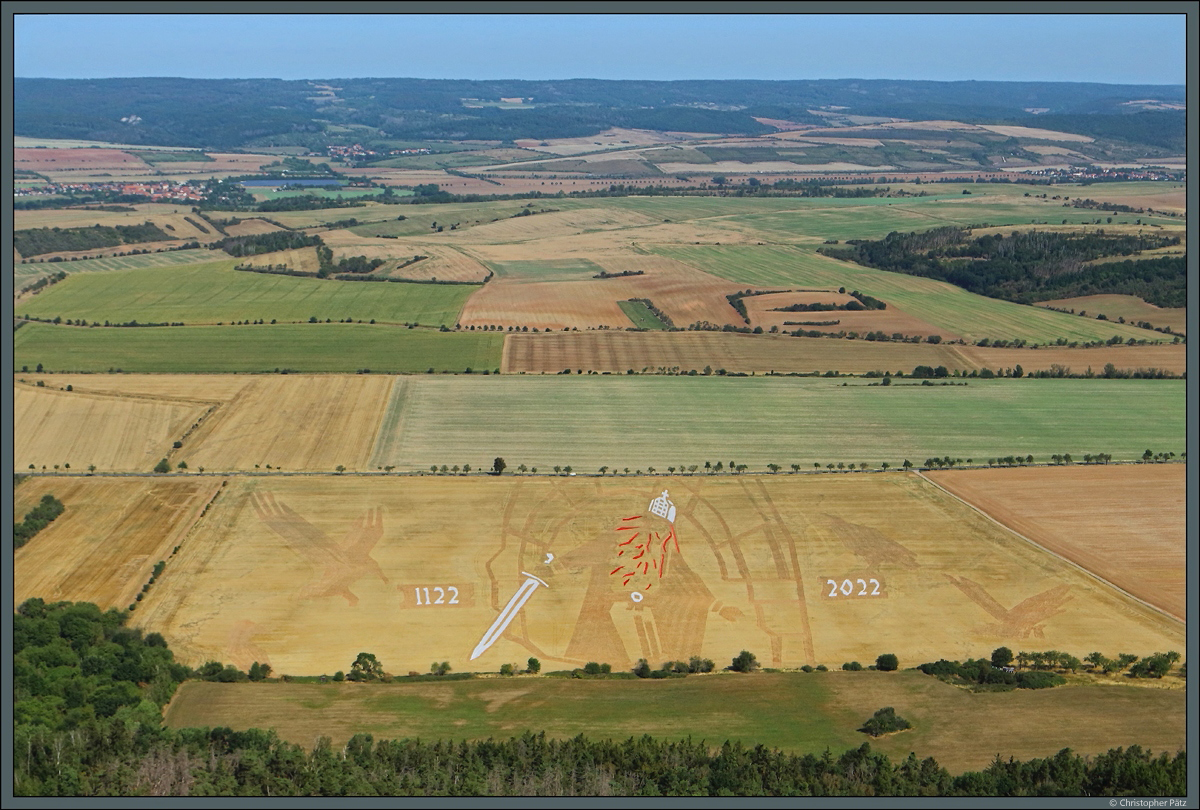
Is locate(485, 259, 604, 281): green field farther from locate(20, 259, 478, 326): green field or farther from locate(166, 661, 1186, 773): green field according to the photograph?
locate(166, 661, 1186, 773): green field

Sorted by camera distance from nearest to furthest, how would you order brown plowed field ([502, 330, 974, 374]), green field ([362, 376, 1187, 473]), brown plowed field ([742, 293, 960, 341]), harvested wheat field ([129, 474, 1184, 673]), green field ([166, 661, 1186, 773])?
green field ([166, 661, 1186, 773])
harvested wheat field ([129, 474, 1184, 673])
green field ([362, 376, 1187, 473])
brown plowed field ([502, 330, 974, 374])
brown plowed field ([742, 293, 960, 341])

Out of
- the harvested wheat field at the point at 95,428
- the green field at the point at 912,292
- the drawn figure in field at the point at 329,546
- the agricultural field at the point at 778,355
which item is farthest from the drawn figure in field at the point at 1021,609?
the green field at the point at 912,292

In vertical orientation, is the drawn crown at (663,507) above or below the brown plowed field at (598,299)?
below

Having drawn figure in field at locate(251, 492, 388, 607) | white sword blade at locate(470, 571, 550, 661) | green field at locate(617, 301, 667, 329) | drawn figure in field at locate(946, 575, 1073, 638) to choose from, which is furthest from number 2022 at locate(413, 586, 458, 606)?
green field at locate(617, 301, 667, 329)

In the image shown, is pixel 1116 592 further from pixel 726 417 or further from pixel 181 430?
pixel 181 430

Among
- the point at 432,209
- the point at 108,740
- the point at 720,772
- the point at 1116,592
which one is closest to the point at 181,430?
the point at 108,740

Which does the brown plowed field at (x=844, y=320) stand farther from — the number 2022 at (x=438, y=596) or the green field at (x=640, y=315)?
the number 2022 at (x=438, y=596)

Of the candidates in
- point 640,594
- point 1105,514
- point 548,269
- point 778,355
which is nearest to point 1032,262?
point 778,355
